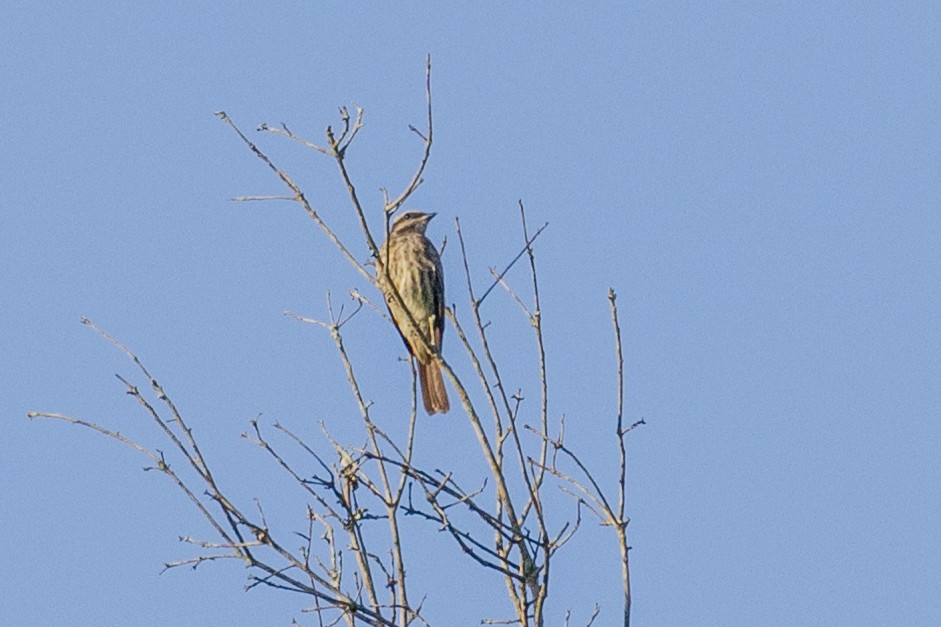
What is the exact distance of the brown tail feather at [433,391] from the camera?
930cm

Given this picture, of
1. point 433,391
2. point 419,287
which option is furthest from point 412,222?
point 433,391

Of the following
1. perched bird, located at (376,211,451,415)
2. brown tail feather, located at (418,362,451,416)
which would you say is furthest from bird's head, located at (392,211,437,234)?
brown tail feather, located at (418,362,451,416)

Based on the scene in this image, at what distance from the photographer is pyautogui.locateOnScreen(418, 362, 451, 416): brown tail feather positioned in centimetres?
930

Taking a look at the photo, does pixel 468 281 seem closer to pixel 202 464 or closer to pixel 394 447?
pixel 394 447

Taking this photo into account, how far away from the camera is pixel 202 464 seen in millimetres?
5477

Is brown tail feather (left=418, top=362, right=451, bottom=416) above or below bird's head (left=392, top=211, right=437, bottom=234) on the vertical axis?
below

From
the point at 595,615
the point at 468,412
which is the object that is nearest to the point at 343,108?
the point at 468,412

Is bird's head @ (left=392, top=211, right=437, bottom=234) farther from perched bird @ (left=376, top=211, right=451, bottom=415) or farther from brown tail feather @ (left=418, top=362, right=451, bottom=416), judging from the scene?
brown tail feather @ (left=418, top=362, right=451, bottom=416)

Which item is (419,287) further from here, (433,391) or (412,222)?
(433,391)

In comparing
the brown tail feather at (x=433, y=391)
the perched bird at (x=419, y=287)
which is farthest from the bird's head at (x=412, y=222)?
the brown tail feather at (x=433, y=391)

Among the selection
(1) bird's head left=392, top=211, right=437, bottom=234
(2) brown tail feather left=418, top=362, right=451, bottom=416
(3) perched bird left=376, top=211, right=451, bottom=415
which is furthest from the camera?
(1) bird's head left=392, top=211, right=437, bottom=234

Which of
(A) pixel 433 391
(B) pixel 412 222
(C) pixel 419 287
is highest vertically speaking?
(B) pixel 412 222

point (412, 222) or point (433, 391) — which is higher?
point (412, 222)

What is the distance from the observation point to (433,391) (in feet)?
30.6
